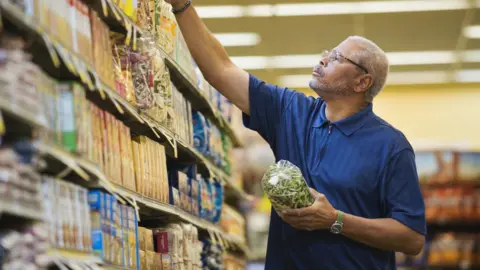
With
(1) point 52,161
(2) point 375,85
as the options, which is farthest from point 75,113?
(2) point 375,85

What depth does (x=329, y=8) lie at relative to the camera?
9984mm

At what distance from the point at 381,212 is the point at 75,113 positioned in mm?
1681

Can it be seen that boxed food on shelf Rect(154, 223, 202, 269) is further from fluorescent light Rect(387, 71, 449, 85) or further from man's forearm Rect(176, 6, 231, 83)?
fluorescent light Rect(387, 71, 449, 85)

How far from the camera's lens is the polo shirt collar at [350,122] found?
398cm

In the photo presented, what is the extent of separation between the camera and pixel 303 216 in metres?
3.63

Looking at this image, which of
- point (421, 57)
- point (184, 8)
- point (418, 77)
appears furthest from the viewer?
point (418, 77)

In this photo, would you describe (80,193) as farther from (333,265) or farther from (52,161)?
(333,265)

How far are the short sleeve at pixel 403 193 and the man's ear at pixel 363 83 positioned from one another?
1.33ft

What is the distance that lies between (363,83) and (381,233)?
75cm

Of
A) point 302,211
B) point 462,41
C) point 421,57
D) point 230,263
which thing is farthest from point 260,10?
point 302,211

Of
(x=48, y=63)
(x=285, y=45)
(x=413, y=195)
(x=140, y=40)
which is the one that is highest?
(x=285, y=45)

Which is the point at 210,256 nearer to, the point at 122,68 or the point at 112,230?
the point at 122,68

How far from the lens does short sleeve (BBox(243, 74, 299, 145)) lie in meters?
4.08

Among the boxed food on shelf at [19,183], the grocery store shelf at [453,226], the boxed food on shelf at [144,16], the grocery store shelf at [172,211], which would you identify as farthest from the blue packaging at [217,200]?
the grocery store shelf at [453,226]
